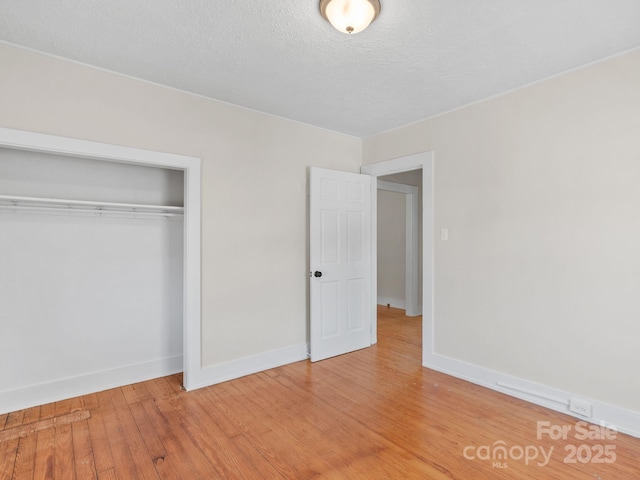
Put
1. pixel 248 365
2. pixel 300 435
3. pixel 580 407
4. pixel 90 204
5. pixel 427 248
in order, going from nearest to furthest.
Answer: pixel 300 435 < pixel 580 407 < pixel 90 204 < pixel 248 365 < pixel 427 248

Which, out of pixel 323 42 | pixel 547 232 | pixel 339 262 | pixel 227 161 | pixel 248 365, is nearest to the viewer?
pixel 323 42

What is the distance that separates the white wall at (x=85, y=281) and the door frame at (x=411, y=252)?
12.5 ft

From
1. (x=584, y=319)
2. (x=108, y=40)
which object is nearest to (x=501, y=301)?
(x=584, y=319)

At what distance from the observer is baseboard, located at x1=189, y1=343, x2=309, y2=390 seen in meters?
3.08

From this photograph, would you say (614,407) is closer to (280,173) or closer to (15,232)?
(280,173)

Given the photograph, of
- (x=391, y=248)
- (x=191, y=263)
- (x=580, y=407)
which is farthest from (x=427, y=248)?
(x=391, y=248)

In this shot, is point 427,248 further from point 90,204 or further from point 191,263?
point 90,204

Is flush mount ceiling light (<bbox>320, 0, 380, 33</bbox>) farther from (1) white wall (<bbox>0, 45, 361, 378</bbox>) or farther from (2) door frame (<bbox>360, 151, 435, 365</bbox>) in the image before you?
(2) door frame (<bbox>360, 151, 435, 365</bbox>)

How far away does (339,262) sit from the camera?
3873 millimetres

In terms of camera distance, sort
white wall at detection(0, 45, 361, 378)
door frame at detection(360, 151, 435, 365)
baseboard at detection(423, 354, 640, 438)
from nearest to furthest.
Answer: baseboard at detection(423, 354, 640, 438) → white wall at detection(0, 45, 361, 378) → door frame at detection(360, 151, 435, 365)

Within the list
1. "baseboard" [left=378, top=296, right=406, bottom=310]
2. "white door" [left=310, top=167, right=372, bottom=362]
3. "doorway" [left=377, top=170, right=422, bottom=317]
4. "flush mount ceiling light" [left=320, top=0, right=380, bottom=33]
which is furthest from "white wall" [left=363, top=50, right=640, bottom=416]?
"baseboard" [left=378, top=296, right=406, bottom=310]

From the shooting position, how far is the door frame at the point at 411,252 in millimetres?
5879

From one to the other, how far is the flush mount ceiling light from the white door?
1825 mm

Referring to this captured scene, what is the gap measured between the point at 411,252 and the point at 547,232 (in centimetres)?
326
